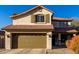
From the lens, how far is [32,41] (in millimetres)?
31344

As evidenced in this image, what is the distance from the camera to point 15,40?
105 feet

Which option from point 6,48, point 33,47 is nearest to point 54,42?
point 33,47

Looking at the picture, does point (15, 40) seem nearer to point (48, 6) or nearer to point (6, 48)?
point (6, 48)

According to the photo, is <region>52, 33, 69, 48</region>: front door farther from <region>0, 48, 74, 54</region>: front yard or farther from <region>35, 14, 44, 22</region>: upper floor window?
<region>35, 14, 44, 22</region>: upper floor window

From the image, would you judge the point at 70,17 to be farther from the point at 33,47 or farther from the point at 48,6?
the point at 33,47

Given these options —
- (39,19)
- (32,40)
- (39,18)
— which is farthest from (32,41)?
(39,18)

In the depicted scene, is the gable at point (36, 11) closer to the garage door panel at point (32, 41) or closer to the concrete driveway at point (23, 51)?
the garage door panel at point (32, 41)

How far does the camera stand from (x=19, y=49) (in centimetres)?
3108

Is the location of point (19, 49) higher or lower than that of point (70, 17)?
lower

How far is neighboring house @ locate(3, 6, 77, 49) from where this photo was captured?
31047 mm

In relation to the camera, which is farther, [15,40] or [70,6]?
[15,40]

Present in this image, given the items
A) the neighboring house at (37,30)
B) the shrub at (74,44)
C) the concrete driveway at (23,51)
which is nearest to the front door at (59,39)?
the neighboring house at (37,30)
